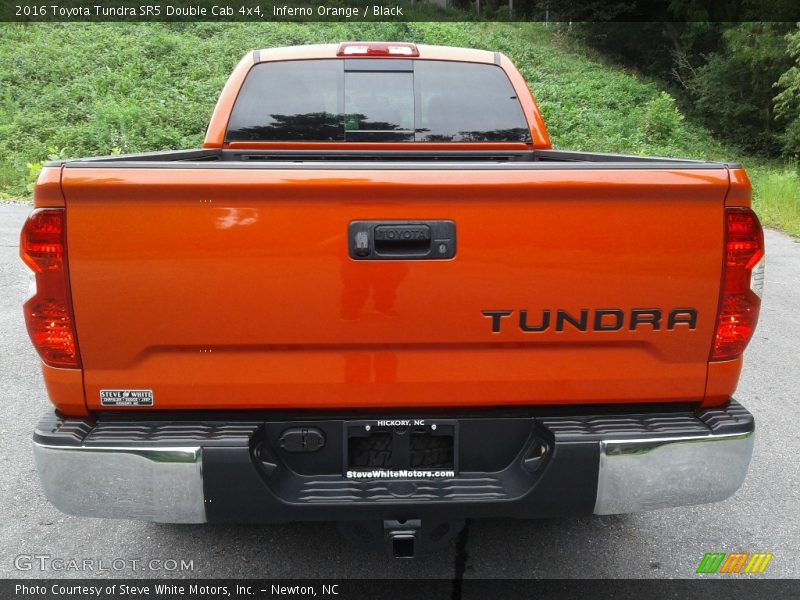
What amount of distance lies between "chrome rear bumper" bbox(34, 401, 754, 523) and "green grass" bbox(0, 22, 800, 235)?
10.9m

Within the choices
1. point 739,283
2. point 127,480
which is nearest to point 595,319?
point 739,283

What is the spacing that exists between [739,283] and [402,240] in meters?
1.09

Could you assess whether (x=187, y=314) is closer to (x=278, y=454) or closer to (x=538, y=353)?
(x=278, y=454)

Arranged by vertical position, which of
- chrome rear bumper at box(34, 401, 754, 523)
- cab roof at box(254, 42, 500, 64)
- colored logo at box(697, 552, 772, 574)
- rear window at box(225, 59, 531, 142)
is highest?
cab roof at box(254, 42, 500, 64)

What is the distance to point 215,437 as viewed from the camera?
2035 mm

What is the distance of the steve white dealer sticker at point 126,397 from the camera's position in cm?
207

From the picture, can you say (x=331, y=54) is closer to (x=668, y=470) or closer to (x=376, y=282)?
(x=376, y=282)

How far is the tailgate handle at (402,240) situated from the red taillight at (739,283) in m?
0.88

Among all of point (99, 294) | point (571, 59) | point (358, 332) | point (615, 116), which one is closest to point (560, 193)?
point (358, 332)

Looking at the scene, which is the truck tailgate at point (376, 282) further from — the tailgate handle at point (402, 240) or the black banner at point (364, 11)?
the black banner at point (364, 11)

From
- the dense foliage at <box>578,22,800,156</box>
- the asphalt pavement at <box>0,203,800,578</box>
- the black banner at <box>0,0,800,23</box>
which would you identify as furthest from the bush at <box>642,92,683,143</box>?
the asphalt pavement at <box>0,203,800,578</box>

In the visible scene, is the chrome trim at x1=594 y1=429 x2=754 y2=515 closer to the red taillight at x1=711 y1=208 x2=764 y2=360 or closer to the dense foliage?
the red taillight at x1=711 y1=208 x2=764 y2=360

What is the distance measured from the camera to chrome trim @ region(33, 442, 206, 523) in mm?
1968

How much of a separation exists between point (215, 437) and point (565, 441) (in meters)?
1.09
